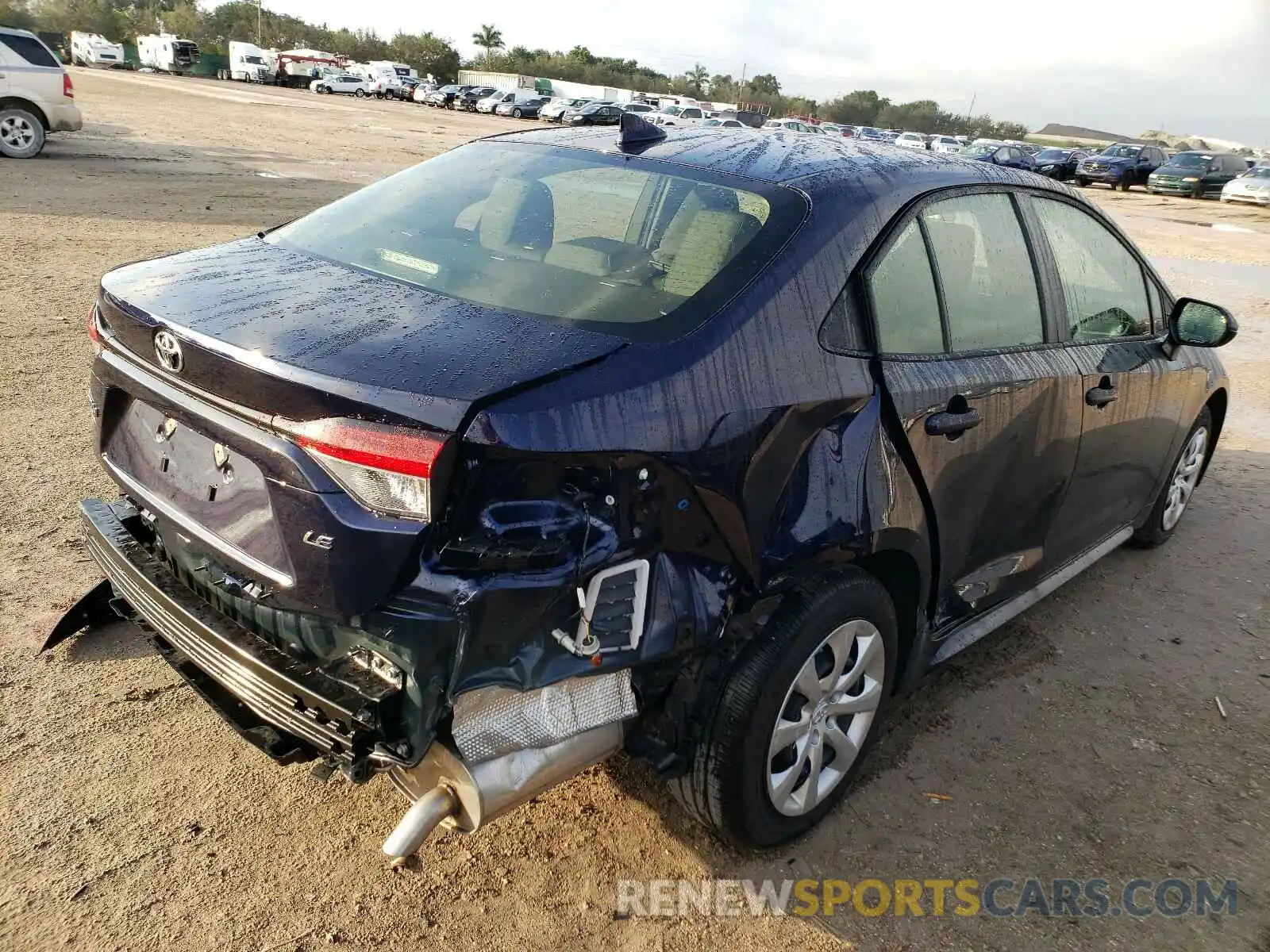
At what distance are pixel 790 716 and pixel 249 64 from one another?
6654cm

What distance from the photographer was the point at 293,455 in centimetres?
193

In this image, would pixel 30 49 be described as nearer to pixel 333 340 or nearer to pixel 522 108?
pixel 333 340

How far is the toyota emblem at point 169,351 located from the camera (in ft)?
7.09

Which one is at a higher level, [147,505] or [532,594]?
[532,594]

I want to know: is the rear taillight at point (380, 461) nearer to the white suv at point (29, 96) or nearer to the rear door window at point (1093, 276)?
the rear door window at point (1093, 276)

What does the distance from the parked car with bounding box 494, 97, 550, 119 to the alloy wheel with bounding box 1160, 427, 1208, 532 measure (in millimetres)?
49433

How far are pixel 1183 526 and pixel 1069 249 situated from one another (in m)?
2.51

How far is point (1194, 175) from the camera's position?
30.5 metres

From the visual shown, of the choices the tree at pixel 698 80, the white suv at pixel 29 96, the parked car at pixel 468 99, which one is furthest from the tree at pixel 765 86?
the white suv at pixel 29 96

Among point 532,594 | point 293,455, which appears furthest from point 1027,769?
point 293,455

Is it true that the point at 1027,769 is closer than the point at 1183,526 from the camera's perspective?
Yes

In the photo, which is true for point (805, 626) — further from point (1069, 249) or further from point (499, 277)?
point (1069, 249)

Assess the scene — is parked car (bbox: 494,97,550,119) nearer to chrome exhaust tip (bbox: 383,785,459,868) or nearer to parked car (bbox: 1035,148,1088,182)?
parked car (bbox: 1035,148,1088,182)

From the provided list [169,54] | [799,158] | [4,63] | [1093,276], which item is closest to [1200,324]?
[1093,276]
